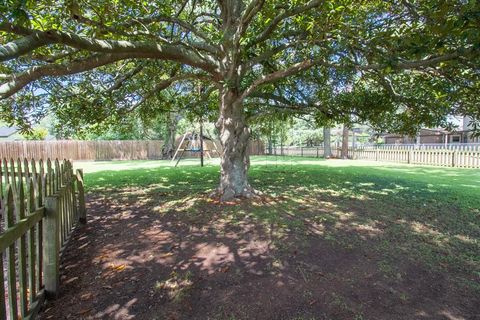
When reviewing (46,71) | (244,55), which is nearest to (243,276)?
(46,71)

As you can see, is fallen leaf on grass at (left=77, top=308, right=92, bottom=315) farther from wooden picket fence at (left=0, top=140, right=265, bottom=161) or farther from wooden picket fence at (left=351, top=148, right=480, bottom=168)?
wooden picket fence at (left=0, top=140, right=265, bottom=161)

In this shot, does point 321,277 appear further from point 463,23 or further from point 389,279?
point 463,23

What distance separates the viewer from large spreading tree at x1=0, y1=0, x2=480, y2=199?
12.3 ft

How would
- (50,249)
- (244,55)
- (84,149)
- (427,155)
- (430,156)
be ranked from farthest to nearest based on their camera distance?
(84,149) → (427,155) → (430,156) → (244,55) → (50,249)

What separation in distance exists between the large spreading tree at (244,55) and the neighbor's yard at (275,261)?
2088 mm

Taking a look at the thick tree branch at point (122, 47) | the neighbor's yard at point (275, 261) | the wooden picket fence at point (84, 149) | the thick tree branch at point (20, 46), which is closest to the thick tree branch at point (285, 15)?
the thick tree branch at point (122, 47)

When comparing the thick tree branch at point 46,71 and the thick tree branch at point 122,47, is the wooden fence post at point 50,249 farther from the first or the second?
the thick tree branch at point 46,71

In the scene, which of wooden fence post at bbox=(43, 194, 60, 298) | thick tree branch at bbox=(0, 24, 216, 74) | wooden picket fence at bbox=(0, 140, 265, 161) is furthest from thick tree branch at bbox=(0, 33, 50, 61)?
wooden picket fence at bbox=(0, 140, 265, 161)

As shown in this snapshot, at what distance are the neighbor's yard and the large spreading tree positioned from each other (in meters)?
2.09

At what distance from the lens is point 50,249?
2.98 m

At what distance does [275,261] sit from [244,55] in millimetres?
4625

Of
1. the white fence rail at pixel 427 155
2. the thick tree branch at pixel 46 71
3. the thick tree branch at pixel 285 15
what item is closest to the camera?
the thick tree branch at pixel 46 71

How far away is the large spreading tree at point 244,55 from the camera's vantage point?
3.75 m

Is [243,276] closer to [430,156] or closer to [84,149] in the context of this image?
[430,156]
